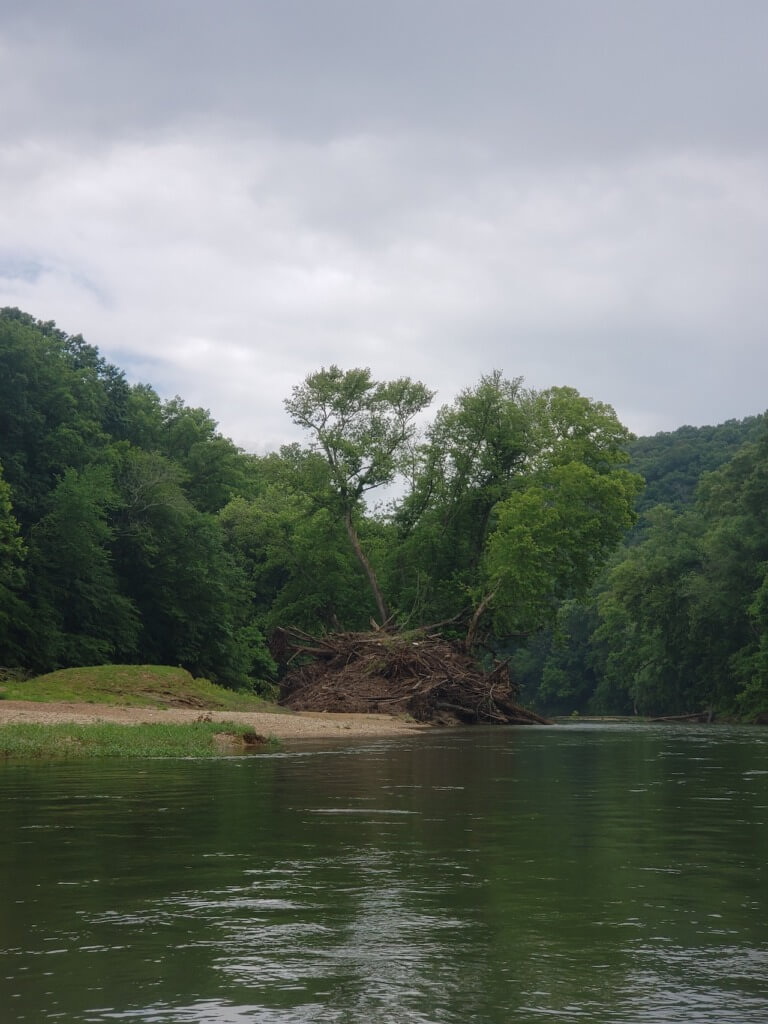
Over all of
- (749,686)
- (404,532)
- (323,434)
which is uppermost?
(323,434)

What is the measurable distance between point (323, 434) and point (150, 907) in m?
57.2

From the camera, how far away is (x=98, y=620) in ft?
168

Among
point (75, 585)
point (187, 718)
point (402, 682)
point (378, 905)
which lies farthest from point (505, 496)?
point (378, 905)

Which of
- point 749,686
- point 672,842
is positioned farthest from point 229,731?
point 749,686

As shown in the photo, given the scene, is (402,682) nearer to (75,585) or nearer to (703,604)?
(75,585)

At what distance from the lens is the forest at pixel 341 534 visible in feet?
167

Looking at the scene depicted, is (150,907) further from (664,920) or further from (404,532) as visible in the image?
(404,532)

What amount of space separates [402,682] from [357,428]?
18.3 meters

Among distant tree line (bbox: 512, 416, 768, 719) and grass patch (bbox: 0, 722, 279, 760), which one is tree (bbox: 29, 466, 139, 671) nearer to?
grass patch (bbox: 0, 722, 279, 760)

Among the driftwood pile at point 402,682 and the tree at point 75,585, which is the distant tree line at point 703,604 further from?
the tree at point 75,585

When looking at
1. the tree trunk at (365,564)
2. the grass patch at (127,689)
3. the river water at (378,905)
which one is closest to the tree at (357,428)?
the tree trunk at (365,564)

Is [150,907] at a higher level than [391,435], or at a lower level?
lower

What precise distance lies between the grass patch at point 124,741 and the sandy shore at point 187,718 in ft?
6.05

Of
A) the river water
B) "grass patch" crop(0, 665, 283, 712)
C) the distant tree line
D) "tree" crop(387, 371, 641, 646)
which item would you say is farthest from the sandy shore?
the distant tree line
